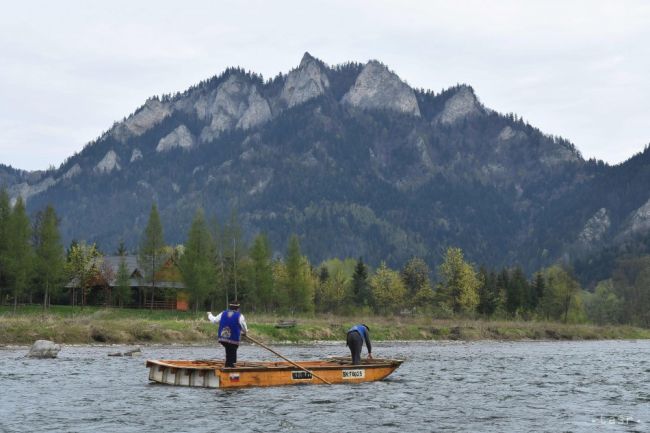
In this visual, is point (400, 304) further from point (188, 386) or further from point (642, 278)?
point (188, 386)

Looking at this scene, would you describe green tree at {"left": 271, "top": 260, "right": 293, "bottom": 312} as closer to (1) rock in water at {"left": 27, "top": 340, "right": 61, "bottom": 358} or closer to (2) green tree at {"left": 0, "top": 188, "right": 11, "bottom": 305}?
(2) green tree at {"left": 0, "top": 188, "right": 11, "bottom": 305}

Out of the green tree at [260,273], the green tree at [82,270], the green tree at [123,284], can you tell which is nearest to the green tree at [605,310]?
the green tree at [260,273]

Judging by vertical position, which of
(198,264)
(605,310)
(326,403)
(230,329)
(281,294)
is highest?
(198,264)

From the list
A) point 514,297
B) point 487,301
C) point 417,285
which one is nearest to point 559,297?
point 514,297

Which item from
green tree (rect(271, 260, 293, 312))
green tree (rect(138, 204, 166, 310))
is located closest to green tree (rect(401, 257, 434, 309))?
green tree (rect(271, 260, 293, 312))

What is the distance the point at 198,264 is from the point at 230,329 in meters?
61.5

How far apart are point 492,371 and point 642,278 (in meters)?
133

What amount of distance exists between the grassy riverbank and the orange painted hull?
25674 millimetres

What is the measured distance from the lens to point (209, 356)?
48.8 m

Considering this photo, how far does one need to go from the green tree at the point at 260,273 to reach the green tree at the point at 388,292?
24.8 metres

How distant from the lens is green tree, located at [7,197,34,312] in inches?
3049

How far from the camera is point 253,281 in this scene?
101 m

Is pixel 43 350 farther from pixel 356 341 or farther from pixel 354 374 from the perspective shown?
pixel 354 374

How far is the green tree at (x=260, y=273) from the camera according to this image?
102000 millimetres
